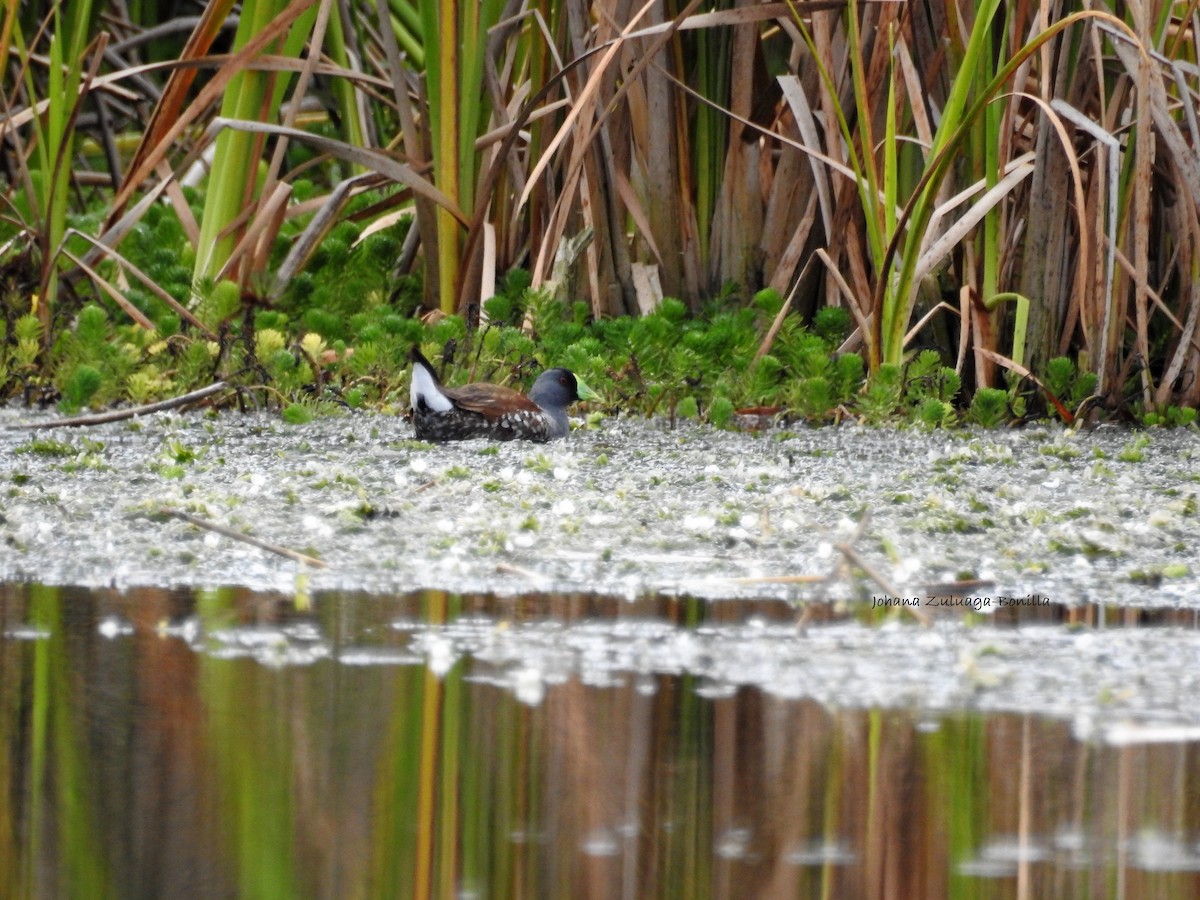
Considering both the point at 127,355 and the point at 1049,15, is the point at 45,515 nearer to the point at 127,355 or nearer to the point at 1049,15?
the point at 127,355

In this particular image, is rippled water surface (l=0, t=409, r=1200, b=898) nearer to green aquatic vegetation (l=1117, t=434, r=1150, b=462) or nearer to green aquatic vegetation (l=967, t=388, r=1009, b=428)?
green aquatic vegetation (l=1117, t=434, r=1150, b=462)

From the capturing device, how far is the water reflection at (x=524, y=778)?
220 cm

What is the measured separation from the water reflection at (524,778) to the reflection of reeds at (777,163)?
2.99 meters

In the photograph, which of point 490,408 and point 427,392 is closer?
point 427,392

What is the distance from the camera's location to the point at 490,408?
6223mm

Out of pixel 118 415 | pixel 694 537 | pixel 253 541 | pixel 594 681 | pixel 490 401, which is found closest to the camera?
pixel 594 681

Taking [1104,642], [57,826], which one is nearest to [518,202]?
[1104,642]

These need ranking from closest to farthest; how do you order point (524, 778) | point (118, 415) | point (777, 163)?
1. point (524, 778)
2. point (118, 415)
3. point (777, 163)

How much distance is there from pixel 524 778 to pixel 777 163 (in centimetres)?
514

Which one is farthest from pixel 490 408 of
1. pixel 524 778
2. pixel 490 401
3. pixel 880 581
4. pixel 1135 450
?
pixel 524 778

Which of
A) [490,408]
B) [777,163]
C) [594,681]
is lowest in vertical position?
[490,408]

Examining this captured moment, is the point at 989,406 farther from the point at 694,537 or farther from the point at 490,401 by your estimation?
the point at 694,537

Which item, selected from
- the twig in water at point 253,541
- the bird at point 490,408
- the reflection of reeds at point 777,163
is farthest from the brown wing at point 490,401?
the twig in water at point 253,541

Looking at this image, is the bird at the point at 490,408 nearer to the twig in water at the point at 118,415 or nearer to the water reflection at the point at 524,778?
the twig in water at the point at 118,415
